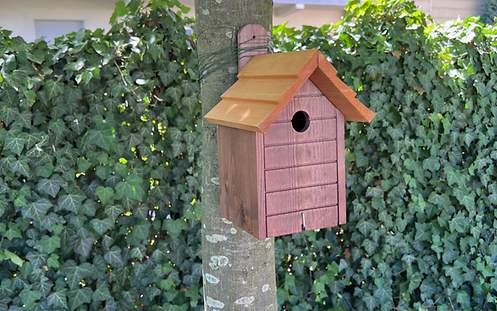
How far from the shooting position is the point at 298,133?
156 centimetres

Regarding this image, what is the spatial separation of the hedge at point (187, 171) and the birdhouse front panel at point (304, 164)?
43.5 inches

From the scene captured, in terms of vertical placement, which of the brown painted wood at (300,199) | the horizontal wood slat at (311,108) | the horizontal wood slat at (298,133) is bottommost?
the brown painted wood at (300,199)

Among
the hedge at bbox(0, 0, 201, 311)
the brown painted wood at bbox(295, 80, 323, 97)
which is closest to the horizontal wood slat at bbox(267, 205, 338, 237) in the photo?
the brown painted wood at bbox(295, 80, 323, 97)

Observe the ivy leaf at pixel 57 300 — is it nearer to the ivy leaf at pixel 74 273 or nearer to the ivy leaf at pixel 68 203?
the ivy leaf at pixel 74 273

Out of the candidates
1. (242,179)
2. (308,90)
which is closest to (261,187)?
(242,179)

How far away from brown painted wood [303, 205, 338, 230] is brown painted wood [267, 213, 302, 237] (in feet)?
0.09

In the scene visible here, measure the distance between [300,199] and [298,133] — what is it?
0.70ft

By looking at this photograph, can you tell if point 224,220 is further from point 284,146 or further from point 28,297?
point 28,297

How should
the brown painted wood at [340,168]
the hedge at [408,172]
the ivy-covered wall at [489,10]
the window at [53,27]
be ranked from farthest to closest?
the ivy-covered wall at [489,10] < the window at [53,27] < the hedge at [408,172] < the brown painted wood at [340,168]

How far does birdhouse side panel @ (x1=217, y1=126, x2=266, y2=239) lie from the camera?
150 cm

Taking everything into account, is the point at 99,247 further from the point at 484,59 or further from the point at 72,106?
the point at 484,59

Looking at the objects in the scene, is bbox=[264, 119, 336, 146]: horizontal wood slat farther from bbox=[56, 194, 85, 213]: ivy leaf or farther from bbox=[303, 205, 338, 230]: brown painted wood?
bbox=[56, 194, 85, 213]: ivy leaf

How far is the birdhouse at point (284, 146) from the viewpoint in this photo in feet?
4.76

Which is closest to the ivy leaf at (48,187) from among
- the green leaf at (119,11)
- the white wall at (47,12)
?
the green leaf at (119,11)
